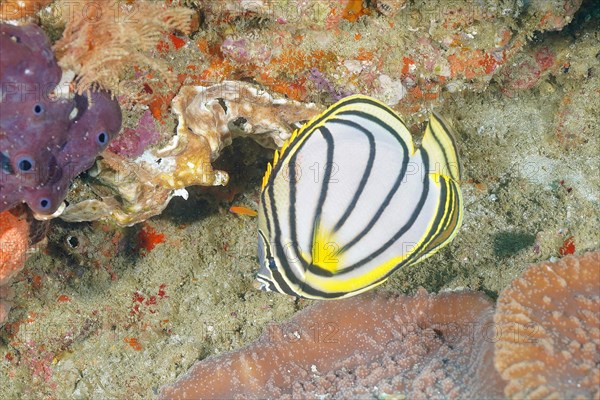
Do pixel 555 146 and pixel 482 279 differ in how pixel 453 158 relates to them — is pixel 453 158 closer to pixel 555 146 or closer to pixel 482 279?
pixel 482 279

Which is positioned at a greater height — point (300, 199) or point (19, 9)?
point (19, 9)

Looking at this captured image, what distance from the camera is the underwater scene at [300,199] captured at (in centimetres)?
250

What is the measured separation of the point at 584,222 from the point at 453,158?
166 cm

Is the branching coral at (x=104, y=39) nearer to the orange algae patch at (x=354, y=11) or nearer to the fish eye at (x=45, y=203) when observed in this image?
the fish eye at (x=45, y=203)

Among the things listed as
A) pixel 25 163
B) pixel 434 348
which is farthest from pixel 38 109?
pixel 434 348

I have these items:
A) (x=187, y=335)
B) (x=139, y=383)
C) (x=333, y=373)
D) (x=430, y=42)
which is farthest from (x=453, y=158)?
(x=139, y=383)

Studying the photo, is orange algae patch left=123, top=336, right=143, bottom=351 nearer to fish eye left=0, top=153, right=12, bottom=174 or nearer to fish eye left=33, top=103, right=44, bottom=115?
fish eye left=0, top=153, right=12, bottom=174

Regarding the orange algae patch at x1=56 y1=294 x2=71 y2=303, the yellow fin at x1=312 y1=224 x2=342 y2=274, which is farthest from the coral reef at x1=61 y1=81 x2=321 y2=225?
→ the orange algae patch at x1=56 y1=294 x2=71 y2=303

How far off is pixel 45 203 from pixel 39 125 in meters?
0.43

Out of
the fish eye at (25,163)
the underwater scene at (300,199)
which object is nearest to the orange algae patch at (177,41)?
the underwater scene at (300,199)

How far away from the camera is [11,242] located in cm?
278

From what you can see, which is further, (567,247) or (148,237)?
(148,237)

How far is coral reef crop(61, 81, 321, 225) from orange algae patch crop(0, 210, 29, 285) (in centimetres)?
42

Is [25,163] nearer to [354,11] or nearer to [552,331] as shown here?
[354,11]
